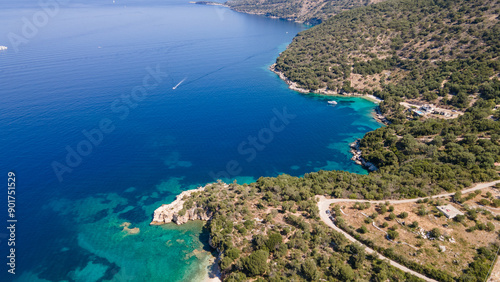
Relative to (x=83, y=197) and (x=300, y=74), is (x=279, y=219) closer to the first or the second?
(x=83, y=197)

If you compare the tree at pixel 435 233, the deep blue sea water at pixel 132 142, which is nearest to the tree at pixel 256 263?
the deep blue sea water at pixel 132 142

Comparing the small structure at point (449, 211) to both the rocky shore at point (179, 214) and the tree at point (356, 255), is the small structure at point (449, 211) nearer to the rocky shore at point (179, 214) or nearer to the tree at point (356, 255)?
the tree at point (356, 255)

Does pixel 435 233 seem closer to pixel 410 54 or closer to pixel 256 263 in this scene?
pixel 256 263

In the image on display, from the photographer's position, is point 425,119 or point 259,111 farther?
point 259,111

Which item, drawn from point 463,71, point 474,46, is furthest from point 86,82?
point 474,46

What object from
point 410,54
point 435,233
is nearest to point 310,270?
point 435,233

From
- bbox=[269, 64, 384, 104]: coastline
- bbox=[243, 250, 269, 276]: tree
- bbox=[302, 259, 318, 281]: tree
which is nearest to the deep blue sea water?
bbox=[269, 64, 384, 104]: coastline
